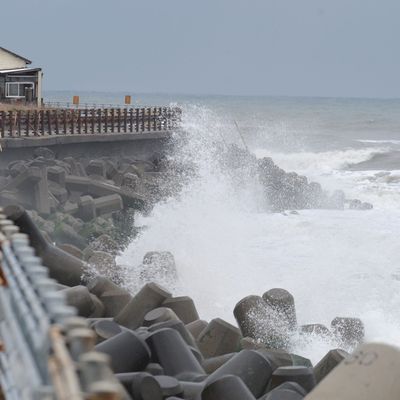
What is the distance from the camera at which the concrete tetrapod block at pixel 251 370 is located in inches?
246

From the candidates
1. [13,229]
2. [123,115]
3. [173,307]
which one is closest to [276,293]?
[173,307]

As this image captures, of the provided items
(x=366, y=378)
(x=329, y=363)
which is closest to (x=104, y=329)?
(x=329, y=363)

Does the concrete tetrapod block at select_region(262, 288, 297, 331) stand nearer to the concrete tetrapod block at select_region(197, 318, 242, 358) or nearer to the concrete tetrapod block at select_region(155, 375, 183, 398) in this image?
the concrete tetrapod block at select_region(197, 318, 242, 358)

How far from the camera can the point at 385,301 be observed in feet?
40.5

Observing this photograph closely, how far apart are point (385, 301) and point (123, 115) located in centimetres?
1549

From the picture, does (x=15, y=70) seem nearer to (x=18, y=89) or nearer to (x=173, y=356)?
(x=18, y=89)

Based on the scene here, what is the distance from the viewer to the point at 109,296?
8242mm

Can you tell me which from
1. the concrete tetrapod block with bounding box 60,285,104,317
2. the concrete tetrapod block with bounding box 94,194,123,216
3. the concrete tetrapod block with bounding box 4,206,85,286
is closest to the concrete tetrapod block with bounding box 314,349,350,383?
the concrete tetrapod block with bounding box 60,285,104,317

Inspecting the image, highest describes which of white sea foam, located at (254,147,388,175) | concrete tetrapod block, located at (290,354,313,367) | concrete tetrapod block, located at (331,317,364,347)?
concrete tetrapod block, located at (290,354,313,367)

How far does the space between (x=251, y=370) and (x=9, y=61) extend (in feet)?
105

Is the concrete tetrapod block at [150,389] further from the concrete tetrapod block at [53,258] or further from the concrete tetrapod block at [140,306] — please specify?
the concrete tetrapod block at [53,258]

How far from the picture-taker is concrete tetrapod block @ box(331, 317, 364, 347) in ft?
28.7

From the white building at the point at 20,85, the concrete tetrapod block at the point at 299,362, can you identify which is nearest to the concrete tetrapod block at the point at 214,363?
the concrete tetrapod block at the point at 299,362

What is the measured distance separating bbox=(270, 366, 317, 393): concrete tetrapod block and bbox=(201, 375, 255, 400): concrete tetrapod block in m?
0.70
